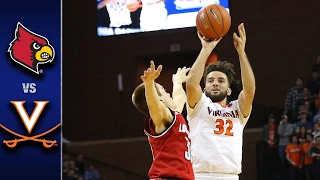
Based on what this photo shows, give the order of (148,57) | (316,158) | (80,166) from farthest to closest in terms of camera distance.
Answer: (148,57) → (80,166) → (316,158)

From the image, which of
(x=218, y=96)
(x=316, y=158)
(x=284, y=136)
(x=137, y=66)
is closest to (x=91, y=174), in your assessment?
(x=137, y=66)

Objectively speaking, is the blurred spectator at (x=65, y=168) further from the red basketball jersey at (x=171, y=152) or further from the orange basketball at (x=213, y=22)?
the red basketball jersey at (x=171, y=152)

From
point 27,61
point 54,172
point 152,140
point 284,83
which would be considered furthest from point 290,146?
point 152,140

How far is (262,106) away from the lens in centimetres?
1369

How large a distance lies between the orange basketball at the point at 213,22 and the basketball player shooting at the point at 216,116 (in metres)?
0.11

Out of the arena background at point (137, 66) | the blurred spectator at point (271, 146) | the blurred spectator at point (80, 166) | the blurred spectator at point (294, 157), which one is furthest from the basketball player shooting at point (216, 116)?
the blurred spectator at point (80, 166)

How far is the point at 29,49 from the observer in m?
8.46

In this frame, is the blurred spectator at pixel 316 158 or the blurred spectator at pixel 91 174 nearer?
the blurred spectator at pixel 316 158

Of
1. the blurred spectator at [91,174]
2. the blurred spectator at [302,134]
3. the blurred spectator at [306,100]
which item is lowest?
the blurred spectator at [91,174]

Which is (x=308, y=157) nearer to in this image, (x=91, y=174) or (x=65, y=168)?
(x=91, y=174)

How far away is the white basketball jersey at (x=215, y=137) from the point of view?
205 inches

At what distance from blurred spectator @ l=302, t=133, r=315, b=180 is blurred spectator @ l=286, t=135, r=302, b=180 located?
0.15 m

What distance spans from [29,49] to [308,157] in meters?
5.85

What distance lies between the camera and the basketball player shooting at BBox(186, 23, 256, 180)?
5.21 meters
